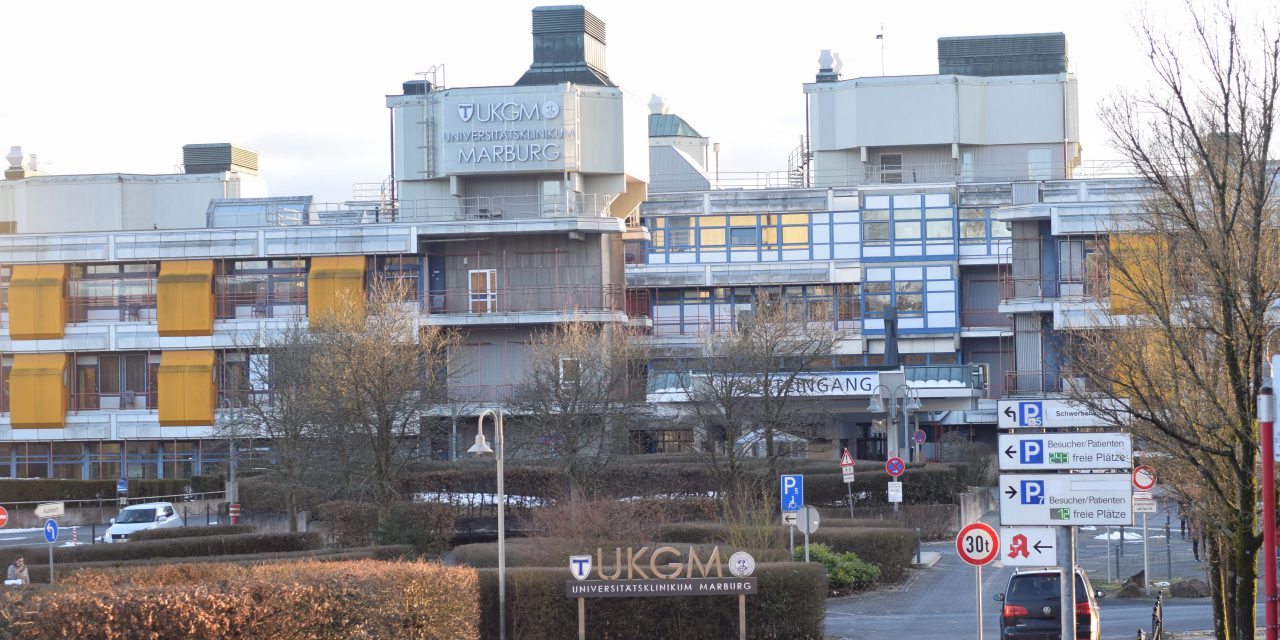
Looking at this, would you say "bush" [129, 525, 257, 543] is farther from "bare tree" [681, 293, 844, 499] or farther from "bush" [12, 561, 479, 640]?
"bush" [12, 561, 479, 640]

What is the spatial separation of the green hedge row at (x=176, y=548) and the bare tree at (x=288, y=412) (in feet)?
22.2

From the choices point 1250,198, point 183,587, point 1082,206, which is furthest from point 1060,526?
point 1082,206

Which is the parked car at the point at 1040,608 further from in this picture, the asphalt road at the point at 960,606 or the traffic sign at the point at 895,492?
the traffic sign at the point at 895,492

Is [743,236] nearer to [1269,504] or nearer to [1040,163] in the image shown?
[1040,163]

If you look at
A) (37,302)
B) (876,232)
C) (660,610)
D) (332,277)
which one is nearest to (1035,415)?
(660,610)

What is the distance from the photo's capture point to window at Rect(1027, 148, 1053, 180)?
72.9 metres

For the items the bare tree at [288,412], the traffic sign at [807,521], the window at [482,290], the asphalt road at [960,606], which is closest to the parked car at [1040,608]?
the asphalt road at [960,606]

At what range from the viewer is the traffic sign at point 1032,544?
14180 millimetres

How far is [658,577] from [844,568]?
9.42 m

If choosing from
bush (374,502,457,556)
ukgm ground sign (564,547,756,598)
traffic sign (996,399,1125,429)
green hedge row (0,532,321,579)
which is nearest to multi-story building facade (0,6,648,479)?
bush (374,502,457,556)

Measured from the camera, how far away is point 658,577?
2430 cm

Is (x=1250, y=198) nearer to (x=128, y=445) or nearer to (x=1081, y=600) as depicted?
(x=1081, y=600)

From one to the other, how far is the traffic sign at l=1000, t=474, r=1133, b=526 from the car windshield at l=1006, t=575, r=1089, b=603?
9282 mm

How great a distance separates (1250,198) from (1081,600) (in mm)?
8346
